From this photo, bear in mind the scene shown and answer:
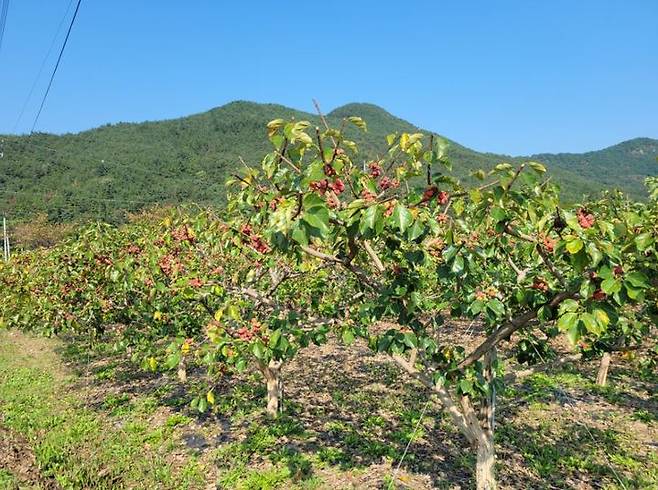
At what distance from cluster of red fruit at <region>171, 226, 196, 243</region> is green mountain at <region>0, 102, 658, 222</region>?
1482 inches

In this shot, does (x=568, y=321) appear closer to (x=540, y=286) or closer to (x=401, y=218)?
(x=540, y=286)

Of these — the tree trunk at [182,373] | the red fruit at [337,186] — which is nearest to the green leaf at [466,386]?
the red fruit at [337,186]

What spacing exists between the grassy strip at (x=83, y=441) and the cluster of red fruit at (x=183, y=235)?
10.1 ft

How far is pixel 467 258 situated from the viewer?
9.27ft

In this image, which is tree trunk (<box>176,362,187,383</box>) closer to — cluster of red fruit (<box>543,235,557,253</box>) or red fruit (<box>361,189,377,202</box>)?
red fruit (<box>361,189,377,202</box>)

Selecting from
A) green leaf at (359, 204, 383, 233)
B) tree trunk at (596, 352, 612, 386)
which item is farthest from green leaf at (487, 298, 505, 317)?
tree trunk at (596, 352, 612, 386)

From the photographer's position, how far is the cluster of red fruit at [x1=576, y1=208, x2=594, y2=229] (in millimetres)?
2594

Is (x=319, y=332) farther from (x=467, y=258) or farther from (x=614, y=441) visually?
(x=614, y=441)

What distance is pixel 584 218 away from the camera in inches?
104

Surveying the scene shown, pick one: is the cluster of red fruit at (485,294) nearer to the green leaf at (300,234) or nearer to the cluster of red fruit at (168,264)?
the green leaf at (300,234)

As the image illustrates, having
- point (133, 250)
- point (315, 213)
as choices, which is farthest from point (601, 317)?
point (133, 250)

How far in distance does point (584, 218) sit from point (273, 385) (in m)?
6.31

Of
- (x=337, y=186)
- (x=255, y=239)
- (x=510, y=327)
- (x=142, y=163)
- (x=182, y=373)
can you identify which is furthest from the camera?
(x=142, y=163)

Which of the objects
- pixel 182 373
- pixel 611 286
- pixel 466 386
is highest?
pixel 611 286
